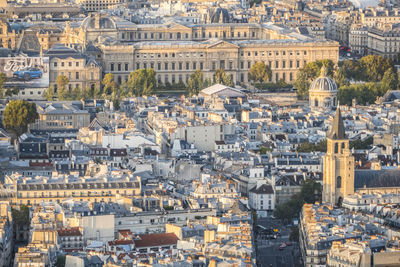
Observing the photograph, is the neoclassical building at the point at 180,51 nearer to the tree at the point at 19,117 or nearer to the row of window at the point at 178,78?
the row of window at the point at 178,78

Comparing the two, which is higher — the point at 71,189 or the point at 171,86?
the point at 71,189

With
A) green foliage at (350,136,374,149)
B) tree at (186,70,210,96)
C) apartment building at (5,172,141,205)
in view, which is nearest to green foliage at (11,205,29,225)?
apartment building at (5,172,141,205)

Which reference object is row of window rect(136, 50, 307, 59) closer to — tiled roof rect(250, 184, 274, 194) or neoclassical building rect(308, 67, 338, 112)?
neoclassical building rect(308, 67, 338, 112)

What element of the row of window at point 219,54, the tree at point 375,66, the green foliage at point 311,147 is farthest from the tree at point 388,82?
the green foliage at point 311,147

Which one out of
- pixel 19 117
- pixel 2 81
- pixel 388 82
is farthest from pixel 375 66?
pixel 19 117

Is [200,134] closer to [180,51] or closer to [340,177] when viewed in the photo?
[340,177]

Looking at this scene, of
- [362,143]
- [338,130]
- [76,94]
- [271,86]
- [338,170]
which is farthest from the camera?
[271,86]
